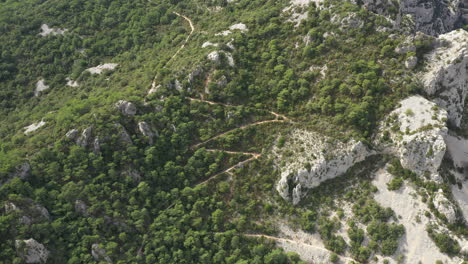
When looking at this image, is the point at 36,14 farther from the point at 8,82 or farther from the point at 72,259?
the point at 72,259

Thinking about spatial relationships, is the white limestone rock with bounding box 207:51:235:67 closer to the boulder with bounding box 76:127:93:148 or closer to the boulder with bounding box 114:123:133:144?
the boulder with bounding box 114:123:133:144

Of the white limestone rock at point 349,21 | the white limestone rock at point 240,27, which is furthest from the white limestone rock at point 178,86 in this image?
the white limestone rock at point 349,21

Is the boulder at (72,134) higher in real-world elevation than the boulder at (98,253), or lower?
higher

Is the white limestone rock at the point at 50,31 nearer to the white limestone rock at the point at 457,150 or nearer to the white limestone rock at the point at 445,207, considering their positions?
the white limestone rock at the point at 457,150

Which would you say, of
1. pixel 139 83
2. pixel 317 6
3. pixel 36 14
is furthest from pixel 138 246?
pixel 36 14

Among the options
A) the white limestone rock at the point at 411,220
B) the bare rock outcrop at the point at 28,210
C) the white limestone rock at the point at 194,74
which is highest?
the white limestone rock at the point at 194,74

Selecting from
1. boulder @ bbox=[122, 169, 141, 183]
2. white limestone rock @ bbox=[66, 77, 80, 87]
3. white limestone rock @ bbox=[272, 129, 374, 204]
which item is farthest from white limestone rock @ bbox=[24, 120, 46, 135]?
white limestone rock @ bbox=[272, 129, 374, 204]
